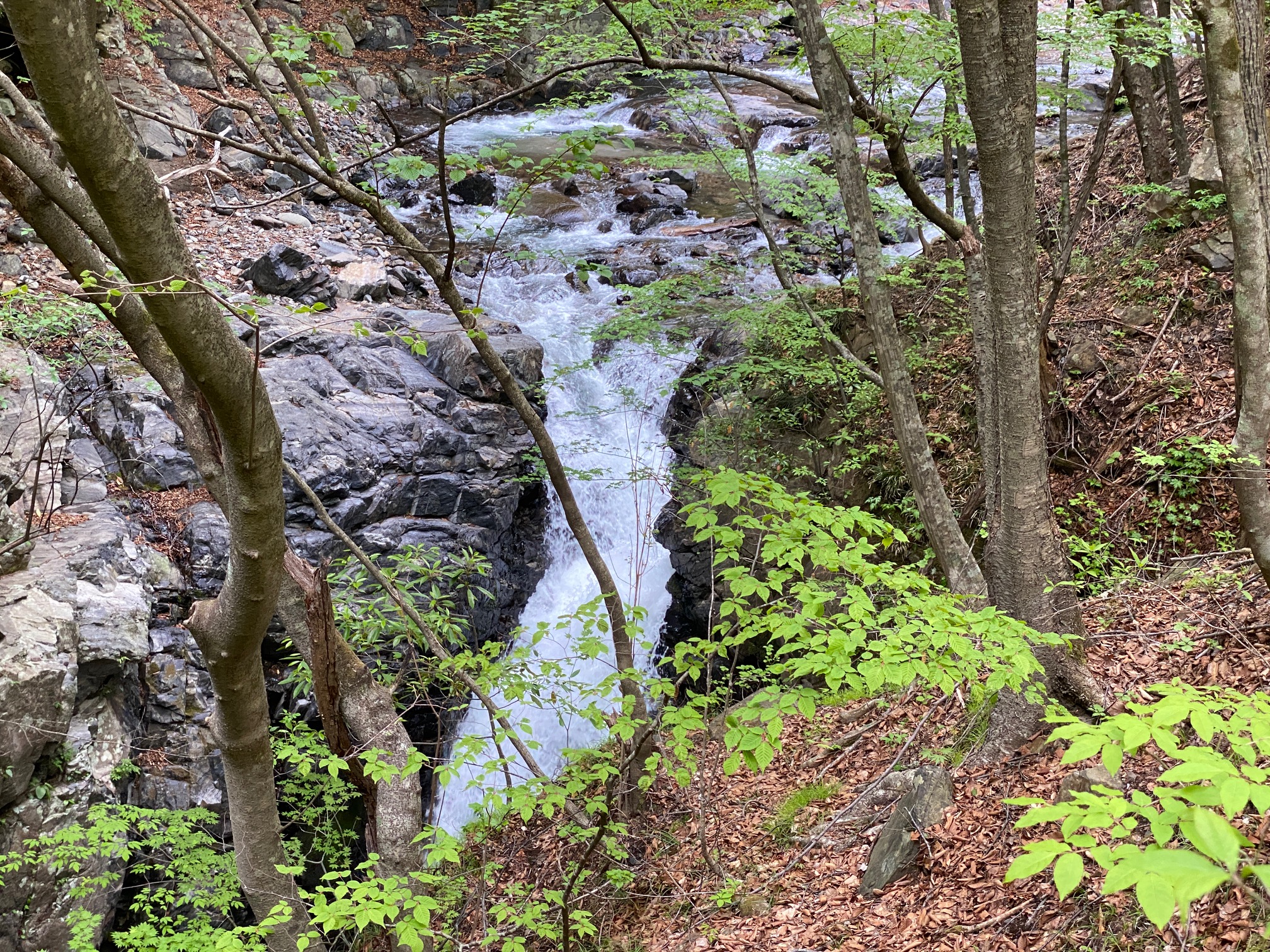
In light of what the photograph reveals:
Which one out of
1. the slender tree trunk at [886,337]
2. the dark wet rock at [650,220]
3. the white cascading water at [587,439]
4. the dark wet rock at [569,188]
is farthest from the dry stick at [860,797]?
the dark wet rock at [569,188]

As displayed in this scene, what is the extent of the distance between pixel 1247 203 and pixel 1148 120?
4.95m

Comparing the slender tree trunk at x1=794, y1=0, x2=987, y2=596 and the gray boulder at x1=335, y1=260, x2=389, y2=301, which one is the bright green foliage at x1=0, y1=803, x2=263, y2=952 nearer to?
the slender tree trunk at x1=794, y1=0, x2=987, y2=596

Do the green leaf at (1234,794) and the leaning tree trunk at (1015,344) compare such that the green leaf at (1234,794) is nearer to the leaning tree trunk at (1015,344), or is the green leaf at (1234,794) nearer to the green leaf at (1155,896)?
the green leaf at (1155,896)

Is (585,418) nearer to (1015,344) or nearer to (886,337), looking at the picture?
(886,337)

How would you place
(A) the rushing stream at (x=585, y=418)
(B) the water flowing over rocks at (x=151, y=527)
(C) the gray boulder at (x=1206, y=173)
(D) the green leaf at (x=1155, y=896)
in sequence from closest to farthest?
(D) the green leaf at (x=1155, y=896) → (B) the water flowing over rocks at (x=151, y=527) → (C) the gray boulder at (x=1206, y=173) → (A) the rushing stream at (x=585, y=418)

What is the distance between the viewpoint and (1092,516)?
221 inches

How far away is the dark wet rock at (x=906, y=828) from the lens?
11.9 ft

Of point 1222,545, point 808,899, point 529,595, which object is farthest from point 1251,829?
point 529,595

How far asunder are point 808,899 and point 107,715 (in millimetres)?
5179

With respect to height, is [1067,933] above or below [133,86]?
below

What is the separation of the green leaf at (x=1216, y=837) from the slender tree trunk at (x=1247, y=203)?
3077 millimetres

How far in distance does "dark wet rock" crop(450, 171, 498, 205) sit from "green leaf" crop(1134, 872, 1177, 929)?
14.7m

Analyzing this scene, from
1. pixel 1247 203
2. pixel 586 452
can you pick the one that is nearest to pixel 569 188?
pixel 586 452

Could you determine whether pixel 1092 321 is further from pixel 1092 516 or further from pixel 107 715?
pixel 107 715
